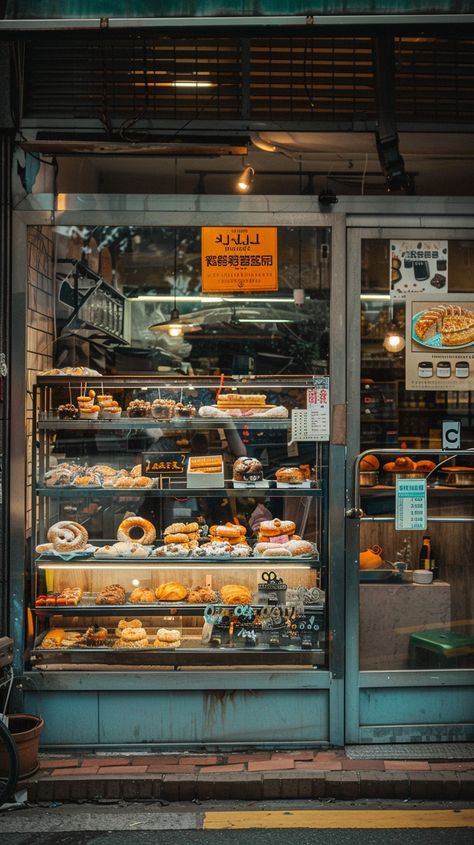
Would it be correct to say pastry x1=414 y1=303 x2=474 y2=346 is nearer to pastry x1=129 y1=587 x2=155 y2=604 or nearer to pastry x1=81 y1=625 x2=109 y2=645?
pastry x1=129 y1=587 x2=155 y2=604

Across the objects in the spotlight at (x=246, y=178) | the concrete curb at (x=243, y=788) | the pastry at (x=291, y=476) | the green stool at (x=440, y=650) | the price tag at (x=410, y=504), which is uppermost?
the spotlight at (x=246, y=178)

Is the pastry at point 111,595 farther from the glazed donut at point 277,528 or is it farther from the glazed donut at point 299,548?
the glazed donut at point 299,548

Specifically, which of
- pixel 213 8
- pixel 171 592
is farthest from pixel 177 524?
pixel 213 8

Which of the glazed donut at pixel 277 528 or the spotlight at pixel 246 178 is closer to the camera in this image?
the spotlight at pixel 246 178

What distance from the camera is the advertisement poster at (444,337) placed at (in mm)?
6293

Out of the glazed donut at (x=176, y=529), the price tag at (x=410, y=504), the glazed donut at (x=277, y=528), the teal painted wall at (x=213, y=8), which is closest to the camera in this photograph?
the teal painted wall at (x=213, y=8)

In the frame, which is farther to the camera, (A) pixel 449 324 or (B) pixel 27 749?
(A) pixel 449 324

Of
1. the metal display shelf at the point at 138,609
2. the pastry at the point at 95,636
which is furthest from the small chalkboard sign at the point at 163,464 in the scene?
the pastry at the point at 95,636

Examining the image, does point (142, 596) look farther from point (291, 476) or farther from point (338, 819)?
point (338, 819)

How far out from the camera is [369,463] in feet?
20.7

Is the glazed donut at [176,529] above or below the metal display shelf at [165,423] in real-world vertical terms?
below

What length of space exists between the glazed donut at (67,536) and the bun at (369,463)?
226 cm

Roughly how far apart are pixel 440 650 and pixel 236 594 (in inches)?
64.3

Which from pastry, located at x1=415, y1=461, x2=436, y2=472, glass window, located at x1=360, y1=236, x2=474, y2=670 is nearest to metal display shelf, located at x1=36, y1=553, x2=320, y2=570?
glass window, located at x1=360, y1=236, x2=474, y2=670
